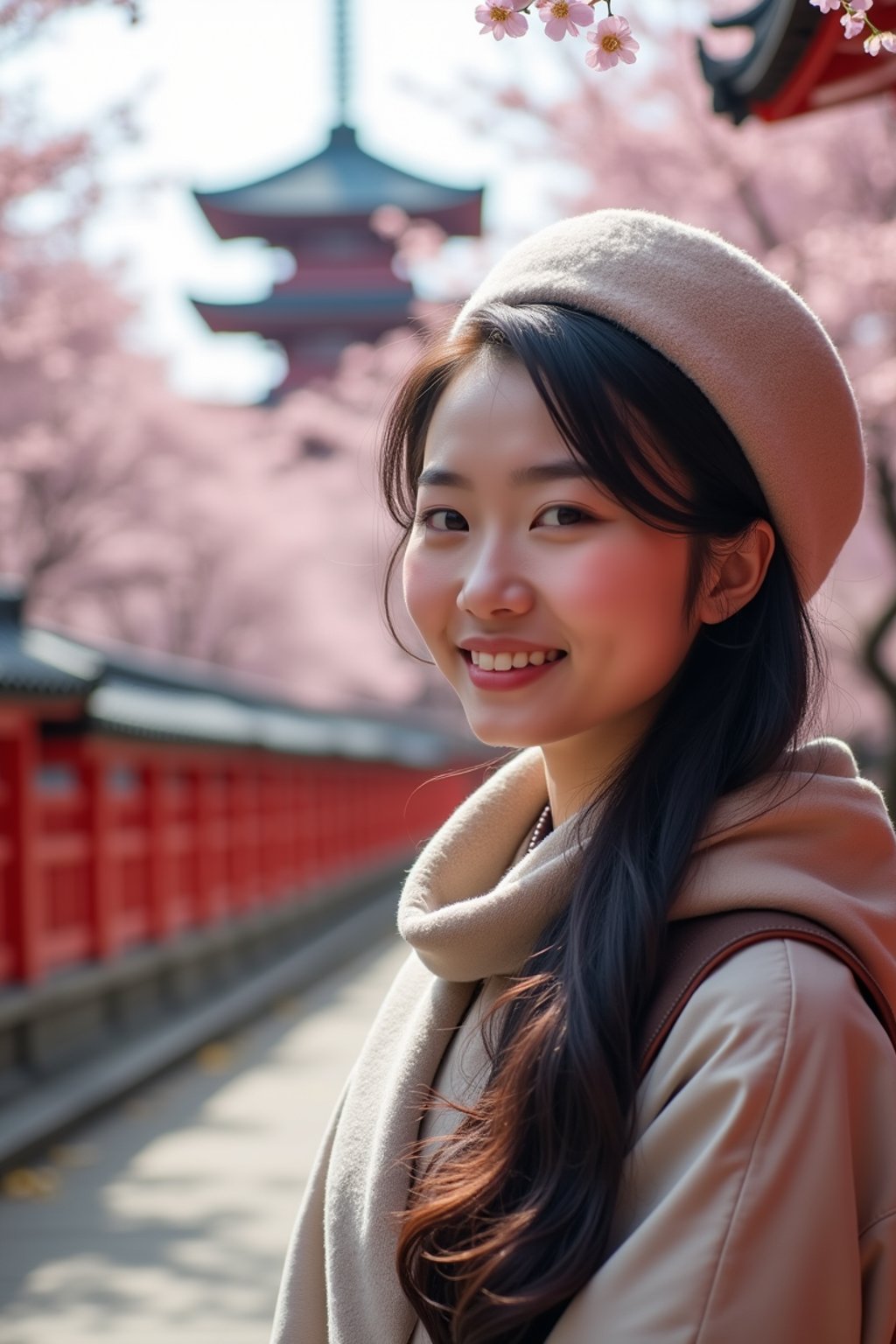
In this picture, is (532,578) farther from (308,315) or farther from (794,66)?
(308,315)

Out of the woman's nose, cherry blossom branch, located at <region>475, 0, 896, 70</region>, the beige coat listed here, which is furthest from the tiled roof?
the beige coat

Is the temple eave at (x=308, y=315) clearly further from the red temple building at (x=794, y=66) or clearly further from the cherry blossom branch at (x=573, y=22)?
the cherry blossom branch at (x=573, y=22)

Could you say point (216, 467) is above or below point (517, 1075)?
below

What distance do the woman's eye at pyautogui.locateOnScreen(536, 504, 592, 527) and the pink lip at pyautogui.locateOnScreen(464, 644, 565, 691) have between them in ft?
0.41

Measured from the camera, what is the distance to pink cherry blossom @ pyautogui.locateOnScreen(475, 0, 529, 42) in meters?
1.68

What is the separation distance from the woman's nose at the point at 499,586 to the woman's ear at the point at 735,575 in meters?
0.17

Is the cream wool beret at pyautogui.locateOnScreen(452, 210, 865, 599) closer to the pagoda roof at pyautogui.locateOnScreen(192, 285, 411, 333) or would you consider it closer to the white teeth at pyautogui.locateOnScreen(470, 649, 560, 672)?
the white teeth at pyautogui.locateOnScreen(470, 649, 560, 672)

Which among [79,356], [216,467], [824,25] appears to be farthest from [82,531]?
[824,25]

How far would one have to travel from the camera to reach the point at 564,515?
1485mm

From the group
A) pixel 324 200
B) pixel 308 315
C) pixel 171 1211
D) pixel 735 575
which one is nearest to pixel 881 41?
pixel 735 575

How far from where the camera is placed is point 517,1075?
1398 mm

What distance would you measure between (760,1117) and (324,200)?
4331 cm

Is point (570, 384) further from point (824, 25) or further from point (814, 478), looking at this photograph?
point (824, 25)

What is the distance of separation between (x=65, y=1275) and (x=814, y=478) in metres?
4.86
